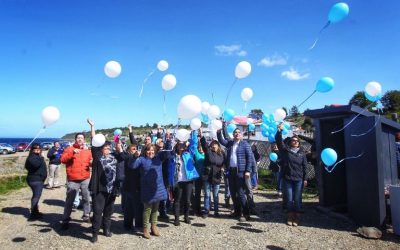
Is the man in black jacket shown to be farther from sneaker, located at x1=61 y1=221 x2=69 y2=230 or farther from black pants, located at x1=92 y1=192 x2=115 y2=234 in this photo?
black pants, located at x1=92 y1=192 x2=115 y2=234

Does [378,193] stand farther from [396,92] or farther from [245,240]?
[396,92]

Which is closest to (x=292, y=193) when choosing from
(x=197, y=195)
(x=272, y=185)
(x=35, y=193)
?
(x=197, y=195)

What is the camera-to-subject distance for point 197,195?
7.00m

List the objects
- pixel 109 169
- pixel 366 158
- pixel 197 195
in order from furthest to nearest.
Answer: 1. pixel 197 195
2. pixel 366 158
3. pixel 109 169

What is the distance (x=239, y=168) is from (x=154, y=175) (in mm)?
1960

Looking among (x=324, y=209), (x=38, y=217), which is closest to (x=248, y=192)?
(x=324, y=209)

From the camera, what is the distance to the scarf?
5399mm

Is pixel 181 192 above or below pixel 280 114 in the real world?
below

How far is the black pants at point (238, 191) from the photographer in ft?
21.5

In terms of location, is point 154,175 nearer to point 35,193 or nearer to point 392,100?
point 35,193

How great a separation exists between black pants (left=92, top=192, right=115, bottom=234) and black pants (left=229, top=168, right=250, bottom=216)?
8.38 feet

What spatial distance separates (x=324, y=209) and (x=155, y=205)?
4243mm

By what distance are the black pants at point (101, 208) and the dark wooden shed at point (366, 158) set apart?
15.6 feet

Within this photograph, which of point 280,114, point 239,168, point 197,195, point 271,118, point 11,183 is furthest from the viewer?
point 11,183
